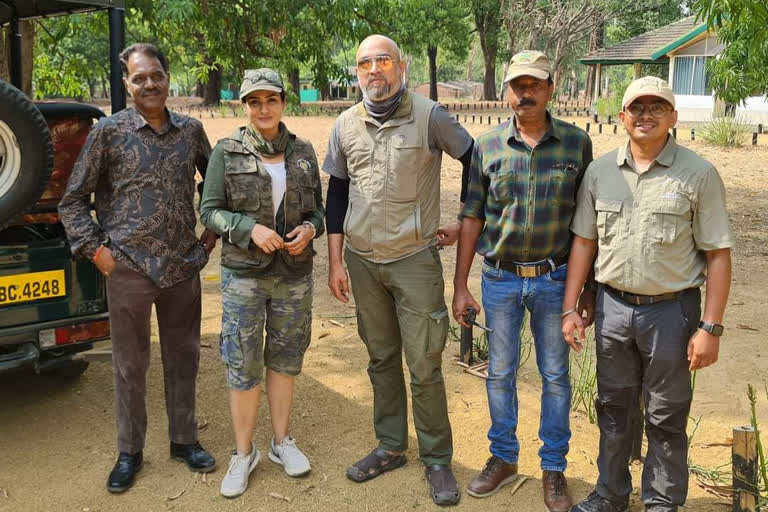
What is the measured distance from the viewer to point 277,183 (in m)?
3.44

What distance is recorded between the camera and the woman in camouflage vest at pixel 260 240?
11.0ft

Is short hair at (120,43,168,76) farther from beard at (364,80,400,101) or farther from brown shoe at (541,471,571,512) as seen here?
brown shoe at (541,471,571,512)

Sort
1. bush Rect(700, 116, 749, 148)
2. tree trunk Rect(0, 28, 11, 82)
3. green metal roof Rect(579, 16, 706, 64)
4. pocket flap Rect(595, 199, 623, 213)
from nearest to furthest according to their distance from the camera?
pocket flap Rect(595, 199, 623, 213) < tree trunk Rect(0, 28, 11, 82) < bush Rect(700, 116, 749, 148) < green metal roof Rect(579, 16, 706, 64)

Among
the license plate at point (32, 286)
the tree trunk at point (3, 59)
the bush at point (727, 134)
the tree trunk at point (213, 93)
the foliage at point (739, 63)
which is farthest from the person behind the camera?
the tree trunk at point (213, 93)

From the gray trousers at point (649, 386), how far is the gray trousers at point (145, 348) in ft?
6.30

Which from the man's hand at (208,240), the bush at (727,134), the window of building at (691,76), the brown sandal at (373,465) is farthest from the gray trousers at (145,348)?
the window of building at (691,76)

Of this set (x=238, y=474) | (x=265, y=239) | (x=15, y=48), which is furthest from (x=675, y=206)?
Answer: (x=15, y=48)

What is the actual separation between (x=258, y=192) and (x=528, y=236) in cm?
118

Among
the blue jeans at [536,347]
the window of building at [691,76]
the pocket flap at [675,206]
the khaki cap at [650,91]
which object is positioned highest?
the window of building at [691,76]

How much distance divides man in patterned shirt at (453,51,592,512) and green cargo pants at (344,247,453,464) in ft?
0.64

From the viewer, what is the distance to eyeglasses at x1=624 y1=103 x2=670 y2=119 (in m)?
2.92

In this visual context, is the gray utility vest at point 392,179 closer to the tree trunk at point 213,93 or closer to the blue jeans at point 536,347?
the blue jeans at point 536,347

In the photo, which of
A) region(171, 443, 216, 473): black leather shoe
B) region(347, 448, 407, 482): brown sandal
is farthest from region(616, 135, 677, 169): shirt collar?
region(171, 443, 216, 473): black leather shoe

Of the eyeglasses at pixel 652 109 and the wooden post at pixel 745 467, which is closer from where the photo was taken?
the eyeglasses at pixel 652 109
